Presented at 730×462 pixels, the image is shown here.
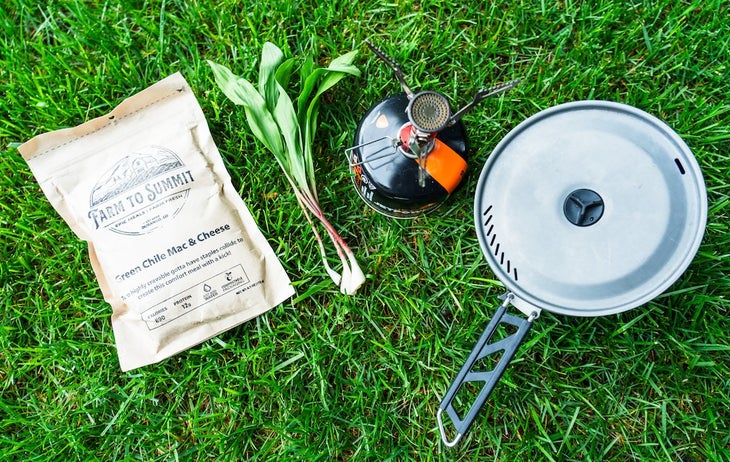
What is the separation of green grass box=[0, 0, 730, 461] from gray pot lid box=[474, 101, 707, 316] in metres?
0.22

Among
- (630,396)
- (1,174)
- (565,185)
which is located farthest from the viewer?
(1,174)

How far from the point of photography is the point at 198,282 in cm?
132

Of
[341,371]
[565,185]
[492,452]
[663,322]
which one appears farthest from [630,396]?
[341,371]

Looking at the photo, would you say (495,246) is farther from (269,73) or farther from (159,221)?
(159,221)

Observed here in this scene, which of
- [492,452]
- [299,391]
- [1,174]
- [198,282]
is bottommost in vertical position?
[492,452]

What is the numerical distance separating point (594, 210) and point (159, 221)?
38.0 inches

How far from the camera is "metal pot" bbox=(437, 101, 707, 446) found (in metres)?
1.02

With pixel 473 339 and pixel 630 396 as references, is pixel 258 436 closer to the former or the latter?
pixel 473 339

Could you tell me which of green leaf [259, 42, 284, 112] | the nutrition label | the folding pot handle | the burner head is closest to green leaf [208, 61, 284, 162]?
green leaf [259, 42, 284, 112]

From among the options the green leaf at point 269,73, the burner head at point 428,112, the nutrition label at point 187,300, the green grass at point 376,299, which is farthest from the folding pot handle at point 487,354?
the green leaf at point 269,73

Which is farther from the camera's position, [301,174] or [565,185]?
[301,174]

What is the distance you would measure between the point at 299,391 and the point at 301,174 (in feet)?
1.69

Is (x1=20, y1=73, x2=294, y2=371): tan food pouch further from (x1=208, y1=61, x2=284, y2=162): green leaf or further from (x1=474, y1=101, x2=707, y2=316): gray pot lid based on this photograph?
(x1=474, y1=101, x2=707, y2=316): gray pot lid

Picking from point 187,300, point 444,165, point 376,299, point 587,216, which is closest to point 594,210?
point 587,216
